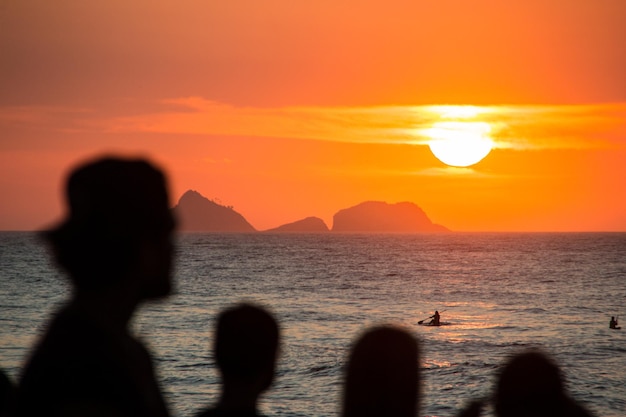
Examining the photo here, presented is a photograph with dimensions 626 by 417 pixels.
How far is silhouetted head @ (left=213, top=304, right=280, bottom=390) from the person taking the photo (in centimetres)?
283

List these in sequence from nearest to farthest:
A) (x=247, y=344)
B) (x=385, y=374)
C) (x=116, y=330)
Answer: (x=116, y=330) < (x=385, y=374) < (x=247, y=344)

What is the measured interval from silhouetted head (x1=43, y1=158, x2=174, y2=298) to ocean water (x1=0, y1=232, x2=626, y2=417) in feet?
0.30

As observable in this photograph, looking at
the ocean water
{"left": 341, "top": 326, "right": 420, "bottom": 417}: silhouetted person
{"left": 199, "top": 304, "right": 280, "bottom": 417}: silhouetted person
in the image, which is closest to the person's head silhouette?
{"left": 199, "top": 304, "right": 280, "bottom": 417}: silhouetted person

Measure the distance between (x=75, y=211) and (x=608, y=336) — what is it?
4722cm

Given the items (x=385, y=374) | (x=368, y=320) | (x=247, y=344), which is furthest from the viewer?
(x=368, y=320)

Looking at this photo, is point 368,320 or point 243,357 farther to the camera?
point 368,320

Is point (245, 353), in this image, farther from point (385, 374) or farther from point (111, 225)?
point (111, 225)

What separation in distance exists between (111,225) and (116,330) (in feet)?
0.77

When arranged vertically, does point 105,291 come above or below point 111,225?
below

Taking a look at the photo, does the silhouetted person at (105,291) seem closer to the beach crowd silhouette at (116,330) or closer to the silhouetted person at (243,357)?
the beach crowd silhouette at (116,330)

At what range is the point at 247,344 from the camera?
2.86 metres

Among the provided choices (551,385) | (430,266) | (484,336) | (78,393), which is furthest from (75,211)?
(430,266)

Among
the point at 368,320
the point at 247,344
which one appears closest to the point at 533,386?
the point at 247,344

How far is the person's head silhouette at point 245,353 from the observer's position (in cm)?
283
